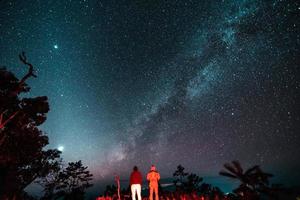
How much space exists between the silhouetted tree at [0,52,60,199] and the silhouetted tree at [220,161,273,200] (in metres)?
15.3

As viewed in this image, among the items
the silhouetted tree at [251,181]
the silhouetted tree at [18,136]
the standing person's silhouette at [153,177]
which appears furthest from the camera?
the silhouetted tree at [18,136]

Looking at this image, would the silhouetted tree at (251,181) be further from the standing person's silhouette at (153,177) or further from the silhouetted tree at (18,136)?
the silhouetted tree at (18,136)

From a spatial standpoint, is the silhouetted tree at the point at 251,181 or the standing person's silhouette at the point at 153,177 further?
the standing person's silhouette at the point at 153,177

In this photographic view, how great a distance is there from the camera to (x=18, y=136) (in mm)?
19984

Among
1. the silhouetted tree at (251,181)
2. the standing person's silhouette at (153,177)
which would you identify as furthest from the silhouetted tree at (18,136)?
the silhouetted tree at (251,181)

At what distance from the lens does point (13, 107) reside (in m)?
19.3

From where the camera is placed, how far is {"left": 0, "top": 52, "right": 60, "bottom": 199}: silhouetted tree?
18328 mm

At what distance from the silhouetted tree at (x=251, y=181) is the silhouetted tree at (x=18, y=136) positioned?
15290mm

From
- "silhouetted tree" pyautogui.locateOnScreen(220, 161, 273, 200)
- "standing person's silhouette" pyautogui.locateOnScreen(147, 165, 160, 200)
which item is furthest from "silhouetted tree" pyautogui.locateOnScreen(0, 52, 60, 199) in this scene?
"silhouetted tree" pyautogui.locateOnScreen(220, 161, 273, 200)

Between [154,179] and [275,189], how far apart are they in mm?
7623

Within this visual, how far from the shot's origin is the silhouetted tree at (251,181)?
6664 millimetres

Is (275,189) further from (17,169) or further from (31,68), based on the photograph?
(17,169)

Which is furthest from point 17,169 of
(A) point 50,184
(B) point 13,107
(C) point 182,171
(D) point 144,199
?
(C) point 182,171

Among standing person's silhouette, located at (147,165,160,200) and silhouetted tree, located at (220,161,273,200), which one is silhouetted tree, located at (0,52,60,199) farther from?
silhouetted tree, located at (220,161,273,200)
